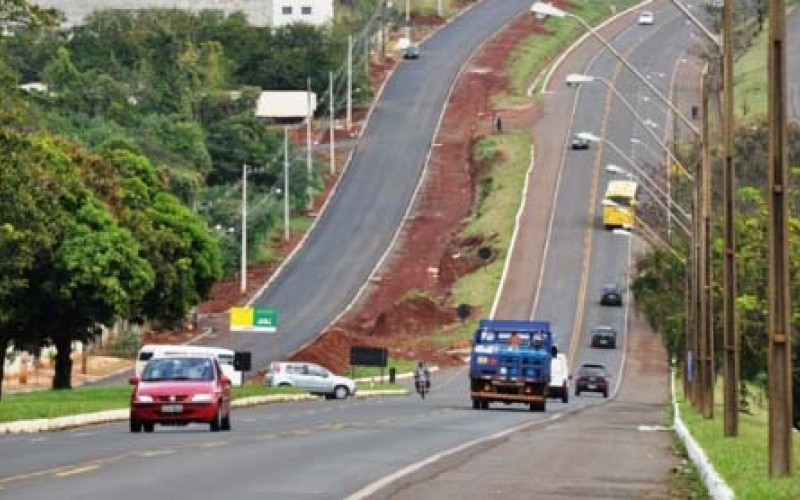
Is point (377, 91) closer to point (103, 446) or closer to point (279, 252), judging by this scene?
point (279, 252)

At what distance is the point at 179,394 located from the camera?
42031mm

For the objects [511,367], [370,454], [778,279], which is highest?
[778,279]

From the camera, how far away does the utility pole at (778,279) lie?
24.7 m

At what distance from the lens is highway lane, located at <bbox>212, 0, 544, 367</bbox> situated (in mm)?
118125

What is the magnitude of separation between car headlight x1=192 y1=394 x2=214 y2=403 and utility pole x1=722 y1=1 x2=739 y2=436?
31.7ft

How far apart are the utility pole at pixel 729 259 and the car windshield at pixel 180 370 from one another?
32.9 ft

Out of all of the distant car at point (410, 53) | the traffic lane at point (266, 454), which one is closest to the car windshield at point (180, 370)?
the traffic lane at point (266, 454)

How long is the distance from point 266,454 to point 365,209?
10813 centimetres

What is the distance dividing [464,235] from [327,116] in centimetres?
3518

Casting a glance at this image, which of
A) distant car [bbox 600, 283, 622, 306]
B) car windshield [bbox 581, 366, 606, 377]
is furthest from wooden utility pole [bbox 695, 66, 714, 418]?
distant car [bbox 600, 283, 622, 306]

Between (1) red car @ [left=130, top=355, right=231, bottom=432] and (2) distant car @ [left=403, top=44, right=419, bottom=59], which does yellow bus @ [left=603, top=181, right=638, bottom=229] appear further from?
(1) red car @ [left=130, top=355, right=231, bottom=432]

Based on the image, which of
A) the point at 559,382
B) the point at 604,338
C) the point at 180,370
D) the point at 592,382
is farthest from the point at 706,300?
the point at 604,338

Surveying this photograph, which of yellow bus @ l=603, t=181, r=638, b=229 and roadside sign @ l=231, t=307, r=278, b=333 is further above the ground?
yellow bus @ l=603, t=181, r=638, b=229

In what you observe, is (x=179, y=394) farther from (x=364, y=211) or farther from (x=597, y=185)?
(x=597, y=185)
